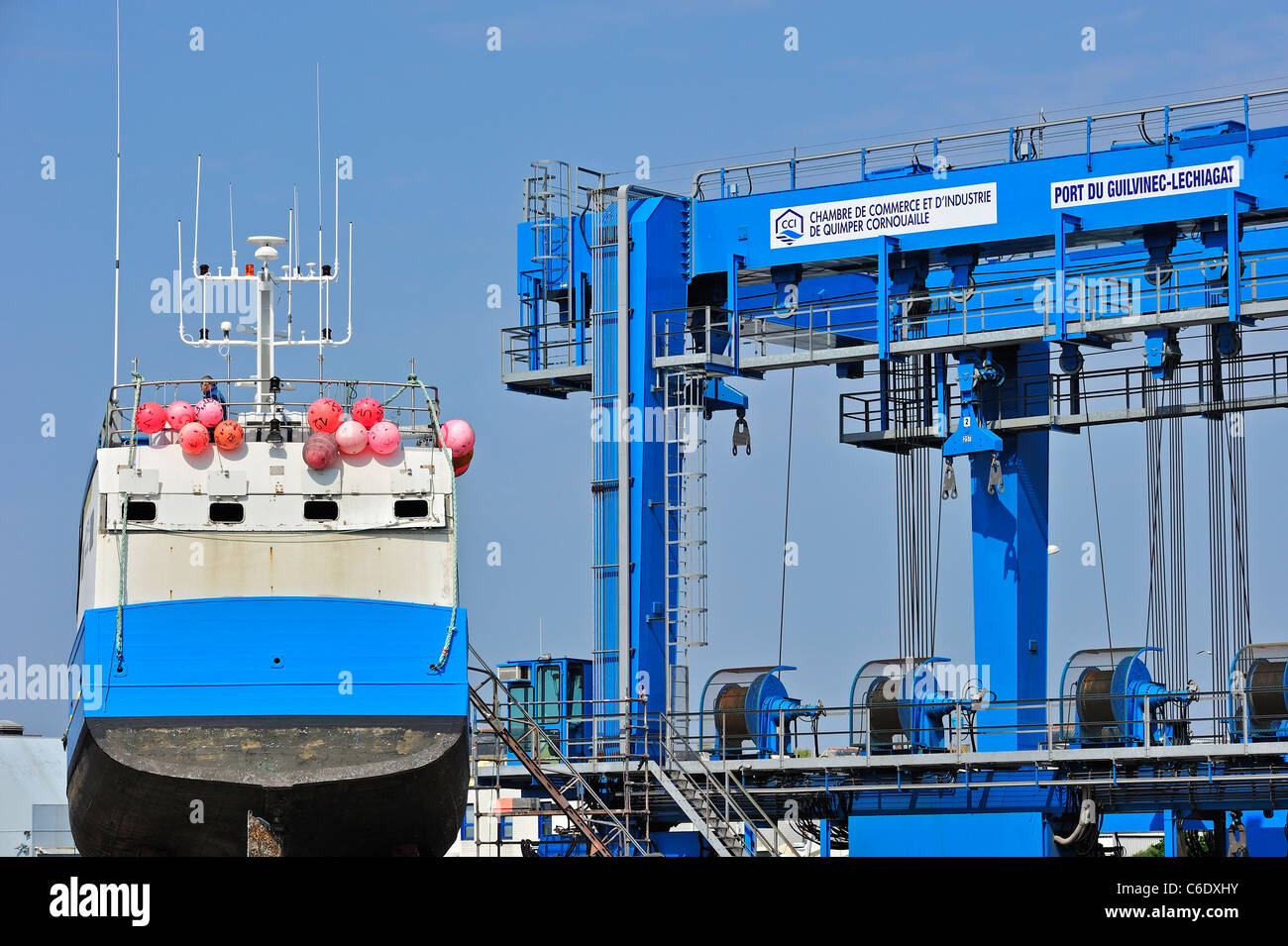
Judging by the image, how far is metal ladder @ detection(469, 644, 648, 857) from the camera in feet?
116

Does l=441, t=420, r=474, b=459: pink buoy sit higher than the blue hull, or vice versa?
l=441, t=420, r=474, b=459: pink buoy

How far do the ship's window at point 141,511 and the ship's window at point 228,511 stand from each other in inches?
32.6

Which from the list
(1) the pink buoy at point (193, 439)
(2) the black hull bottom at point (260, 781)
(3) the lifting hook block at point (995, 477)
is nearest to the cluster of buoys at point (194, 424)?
(1) the pink buoy at point (193, 439)

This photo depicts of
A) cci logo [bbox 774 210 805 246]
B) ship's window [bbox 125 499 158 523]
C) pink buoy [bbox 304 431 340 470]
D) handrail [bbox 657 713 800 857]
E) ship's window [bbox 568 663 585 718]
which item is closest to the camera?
ship's window [bbox 125 499 158 523]

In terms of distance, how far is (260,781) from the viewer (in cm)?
2814

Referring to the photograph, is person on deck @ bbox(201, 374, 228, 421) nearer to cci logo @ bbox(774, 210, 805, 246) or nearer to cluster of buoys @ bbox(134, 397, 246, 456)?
cluster of buoys @ bbox(134, 397, 246, 456)

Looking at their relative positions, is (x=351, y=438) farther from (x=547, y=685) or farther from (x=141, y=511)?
(x=547, y=685)

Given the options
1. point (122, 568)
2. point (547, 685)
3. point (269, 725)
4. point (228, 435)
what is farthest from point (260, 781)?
point (547, 685)

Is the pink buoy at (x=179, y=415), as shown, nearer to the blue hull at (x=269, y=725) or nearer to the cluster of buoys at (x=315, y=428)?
the cluster of buoys at (x=315, y=428)

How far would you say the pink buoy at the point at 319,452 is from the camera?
29.7 m

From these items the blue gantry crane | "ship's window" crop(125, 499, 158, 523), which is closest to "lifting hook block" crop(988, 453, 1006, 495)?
the blue gantry crane

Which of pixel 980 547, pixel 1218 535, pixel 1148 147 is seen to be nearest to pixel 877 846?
pixel 980 547

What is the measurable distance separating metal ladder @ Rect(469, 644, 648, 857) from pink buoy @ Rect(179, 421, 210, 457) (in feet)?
22.7
